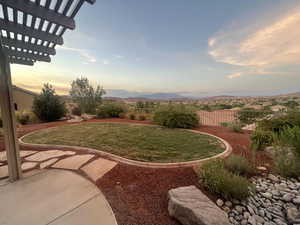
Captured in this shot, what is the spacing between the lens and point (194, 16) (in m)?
7.41

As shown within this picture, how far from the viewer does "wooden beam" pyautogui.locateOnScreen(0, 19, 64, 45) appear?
241 centimetres

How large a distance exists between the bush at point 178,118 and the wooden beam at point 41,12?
527 centimetres

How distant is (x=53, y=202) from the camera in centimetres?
179

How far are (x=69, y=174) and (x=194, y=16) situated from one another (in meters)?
9.36

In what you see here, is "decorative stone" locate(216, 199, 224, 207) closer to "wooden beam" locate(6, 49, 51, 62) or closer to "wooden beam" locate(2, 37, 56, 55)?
"wooden beam" locate(2, 37, 56, 55)

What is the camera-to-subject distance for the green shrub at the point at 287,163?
221 centimetres

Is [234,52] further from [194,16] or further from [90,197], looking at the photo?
[90,197]

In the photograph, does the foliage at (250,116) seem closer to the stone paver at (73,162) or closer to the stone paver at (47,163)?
the stone paver at (73,162)

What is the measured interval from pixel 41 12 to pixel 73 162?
2.95 m

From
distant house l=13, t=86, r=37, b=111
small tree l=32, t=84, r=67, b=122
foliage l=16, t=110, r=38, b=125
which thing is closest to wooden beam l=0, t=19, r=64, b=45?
small tree l=32, t=84, r=67, b=122

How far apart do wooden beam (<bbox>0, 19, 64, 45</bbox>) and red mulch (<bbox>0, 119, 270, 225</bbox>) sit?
10.9ft

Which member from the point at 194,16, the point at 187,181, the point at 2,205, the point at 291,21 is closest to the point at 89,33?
the point at 194,16

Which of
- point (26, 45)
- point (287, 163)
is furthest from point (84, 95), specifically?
point (287, 163)

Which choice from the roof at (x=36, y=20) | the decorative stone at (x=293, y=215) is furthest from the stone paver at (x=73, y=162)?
the decorative stone at (x=293, y=215)
